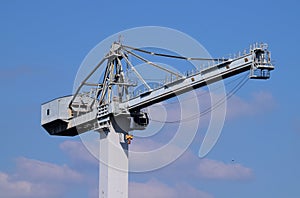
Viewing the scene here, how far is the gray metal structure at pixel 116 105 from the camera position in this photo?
8475 cm

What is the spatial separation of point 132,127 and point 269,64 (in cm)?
2017

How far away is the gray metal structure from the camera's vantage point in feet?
278

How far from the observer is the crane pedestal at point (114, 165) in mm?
92938

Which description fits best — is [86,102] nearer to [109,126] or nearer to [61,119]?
[61,119]

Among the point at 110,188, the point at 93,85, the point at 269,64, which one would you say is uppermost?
the point at 93,85

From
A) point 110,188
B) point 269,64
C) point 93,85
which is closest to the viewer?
point 269,64

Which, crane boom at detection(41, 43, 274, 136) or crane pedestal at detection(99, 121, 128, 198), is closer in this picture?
crane boom at detection(41, 43, 274, 136)

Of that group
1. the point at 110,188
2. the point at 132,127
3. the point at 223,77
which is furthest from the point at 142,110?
the point at 223,77

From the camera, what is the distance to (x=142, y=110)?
95312 millimetres

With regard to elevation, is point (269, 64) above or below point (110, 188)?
above

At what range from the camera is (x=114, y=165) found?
306 feet

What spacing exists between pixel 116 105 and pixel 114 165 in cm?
581

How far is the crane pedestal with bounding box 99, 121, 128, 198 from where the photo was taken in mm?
92938

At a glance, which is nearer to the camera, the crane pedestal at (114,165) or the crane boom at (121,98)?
the crane boom at (121,98)
